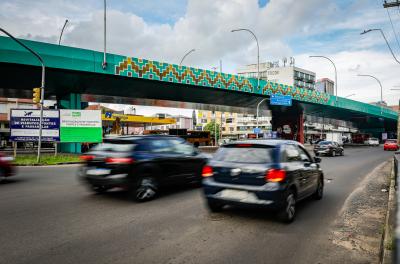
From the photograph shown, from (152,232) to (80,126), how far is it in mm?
17108

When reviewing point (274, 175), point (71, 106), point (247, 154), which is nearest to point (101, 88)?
point (71, 106)

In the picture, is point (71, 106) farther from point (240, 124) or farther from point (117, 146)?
point (240, 124)

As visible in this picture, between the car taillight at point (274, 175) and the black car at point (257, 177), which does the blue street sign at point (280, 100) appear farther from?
the car taillight at point (274, 175)

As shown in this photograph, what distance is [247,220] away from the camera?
575 centimetres

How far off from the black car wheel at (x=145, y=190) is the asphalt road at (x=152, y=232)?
225 millimetres

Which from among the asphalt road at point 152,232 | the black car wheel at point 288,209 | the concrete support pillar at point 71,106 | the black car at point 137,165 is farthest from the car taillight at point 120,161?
the concrete support pillar at point 71,106

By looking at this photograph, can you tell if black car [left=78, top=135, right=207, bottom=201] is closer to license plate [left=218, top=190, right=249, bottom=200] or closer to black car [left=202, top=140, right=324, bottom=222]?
black car [left=202, top=140, right=324, bottom=222]

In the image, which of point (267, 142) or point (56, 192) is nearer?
point (267, 142)

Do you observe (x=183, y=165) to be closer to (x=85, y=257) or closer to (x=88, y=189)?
(x=88, y=189)

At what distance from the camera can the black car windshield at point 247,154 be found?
18.4 feet

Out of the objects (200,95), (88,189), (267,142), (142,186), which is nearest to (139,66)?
(200,95)

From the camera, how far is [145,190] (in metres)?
7.25

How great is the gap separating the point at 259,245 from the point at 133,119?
40.2 meters

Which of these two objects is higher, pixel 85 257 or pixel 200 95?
pixel 200 95
